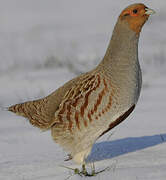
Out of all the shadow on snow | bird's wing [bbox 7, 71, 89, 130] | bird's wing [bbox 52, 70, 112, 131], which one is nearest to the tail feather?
bird's wing [bbox 7, 71, 89, 130]

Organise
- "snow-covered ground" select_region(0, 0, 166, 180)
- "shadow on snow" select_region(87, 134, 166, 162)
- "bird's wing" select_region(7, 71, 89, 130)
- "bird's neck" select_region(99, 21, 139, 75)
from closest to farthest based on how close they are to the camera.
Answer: "snow-covered ground" select_region(0, 0, 166, 180)
"bird's neck" select_region(99, 21, 139, 75)
"bird's wing" select_region(7, 71, 89, 130)
"shadow on snow" select_region(87, 134, 166, 162)

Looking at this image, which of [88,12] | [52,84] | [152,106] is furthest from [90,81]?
[88,12]

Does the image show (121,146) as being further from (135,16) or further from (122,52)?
(135,16)

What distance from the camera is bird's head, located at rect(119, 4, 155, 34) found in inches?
162

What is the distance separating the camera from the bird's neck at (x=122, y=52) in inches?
159

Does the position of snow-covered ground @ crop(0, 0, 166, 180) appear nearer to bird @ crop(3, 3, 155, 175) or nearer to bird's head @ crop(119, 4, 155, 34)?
bird @ crop(3, 3, 155, 175)

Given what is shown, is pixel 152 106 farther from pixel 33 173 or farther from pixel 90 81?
pixel 33 173

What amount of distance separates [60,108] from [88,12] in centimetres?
1405

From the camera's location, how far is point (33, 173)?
3.69 metres

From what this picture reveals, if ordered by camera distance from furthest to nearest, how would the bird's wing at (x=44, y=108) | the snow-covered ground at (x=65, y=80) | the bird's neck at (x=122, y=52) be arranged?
the bird's wing at (x=44, y=108), the bird's neck at (x=122, y=52), the snow-covered ground at (x=65, y=80)

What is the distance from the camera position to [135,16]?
4.12 m

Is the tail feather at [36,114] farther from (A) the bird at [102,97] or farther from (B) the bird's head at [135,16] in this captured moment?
(B) the bird's head at [135,16]

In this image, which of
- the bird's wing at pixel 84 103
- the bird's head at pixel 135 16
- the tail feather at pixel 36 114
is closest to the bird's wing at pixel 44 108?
the tail feather at pixel 36 114

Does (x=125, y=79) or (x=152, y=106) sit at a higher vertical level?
(x=125, y=79)
